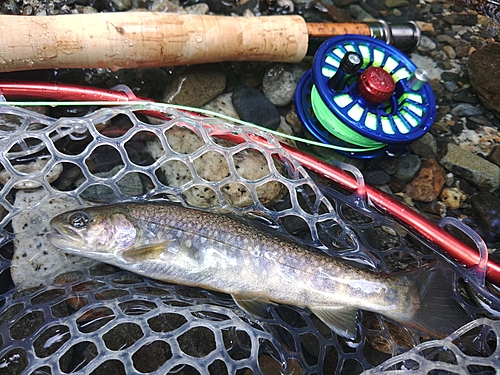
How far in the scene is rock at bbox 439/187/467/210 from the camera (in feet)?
10.8

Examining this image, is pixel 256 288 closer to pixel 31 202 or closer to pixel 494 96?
pixel 31 202

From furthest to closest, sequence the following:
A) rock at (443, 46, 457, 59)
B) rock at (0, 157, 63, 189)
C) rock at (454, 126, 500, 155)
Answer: rock at (443, 46, 457, 59), rock at (454, 126, 500, 155), rock at (0, 157, 63, 189)

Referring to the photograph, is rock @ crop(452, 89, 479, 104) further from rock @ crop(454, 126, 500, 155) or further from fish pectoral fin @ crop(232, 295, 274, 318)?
fish pectoral fin @ crop(232, 295, 274, 318)

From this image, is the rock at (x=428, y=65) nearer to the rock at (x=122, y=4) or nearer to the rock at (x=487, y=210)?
the rock at (x=487, y=210)

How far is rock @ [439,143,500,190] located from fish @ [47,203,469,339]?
4.49 feet

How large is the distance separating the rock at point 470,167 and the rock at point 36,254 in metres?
2.66

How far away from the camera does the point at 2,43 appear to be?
229 centimetres

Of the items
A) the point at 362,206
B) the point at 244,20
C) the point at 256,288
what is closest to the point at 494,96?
the point at 362,206

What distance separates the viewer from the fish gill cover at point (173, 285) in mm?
1984

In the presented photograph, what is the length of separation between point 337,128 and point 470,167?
1178 millimetres

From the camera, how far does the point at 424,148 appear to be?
3443 millimetres

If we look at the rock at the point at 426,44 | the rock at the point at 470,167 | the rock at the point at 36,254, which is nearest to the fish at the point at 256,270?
the rock at the point at 36,254

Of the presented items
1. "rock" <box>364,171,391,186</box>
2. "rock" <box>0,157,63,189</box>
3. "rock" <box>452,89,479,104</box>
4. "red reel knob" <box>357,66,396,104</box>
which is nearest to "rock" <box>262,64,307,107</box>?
"red reel knob" <box>357,66,396,104</box>

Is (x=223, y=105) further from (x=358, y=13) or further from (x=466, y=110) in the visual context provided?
(x=466, y=110)
